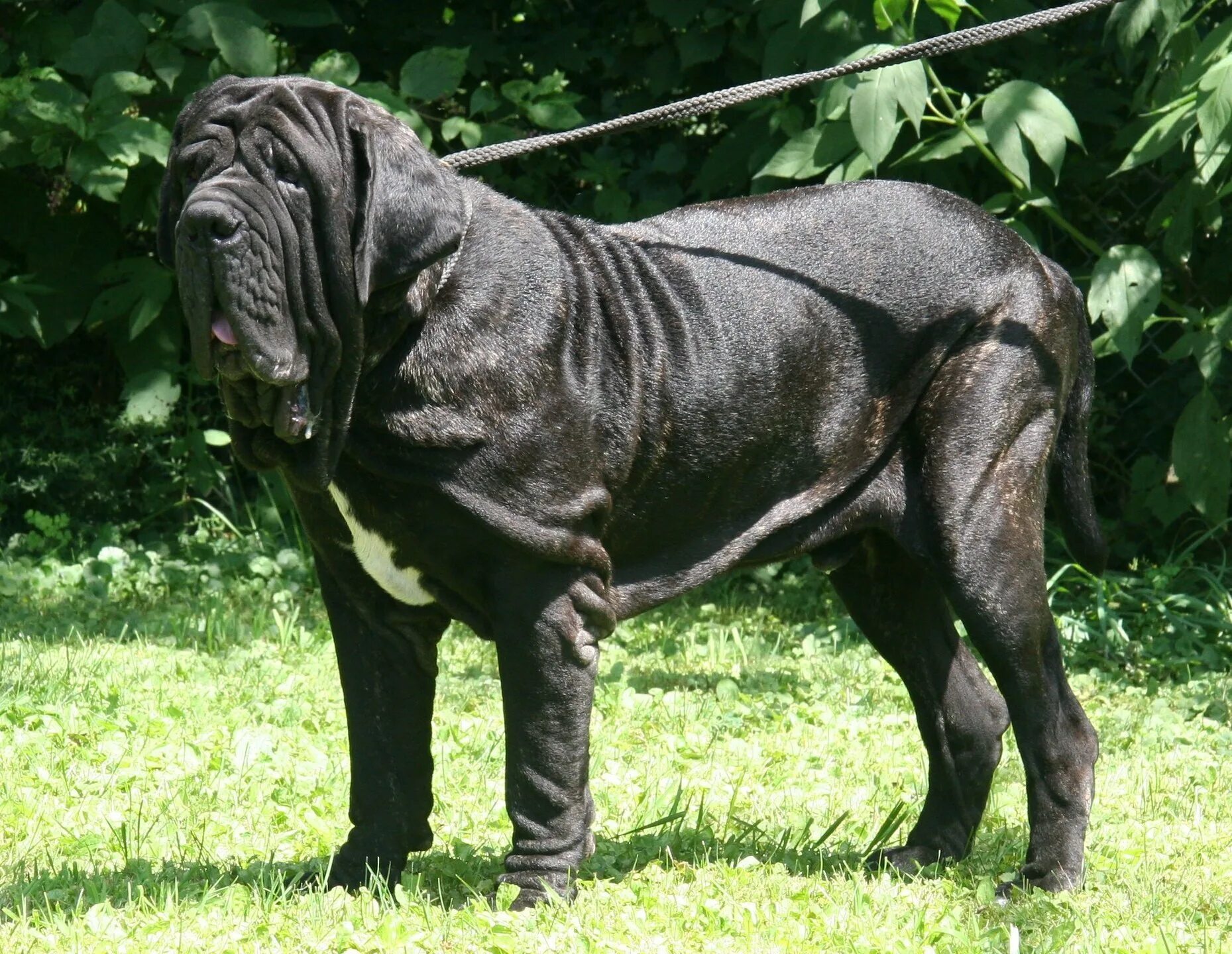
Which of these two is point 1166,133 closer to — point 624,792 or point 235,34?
point 624,792

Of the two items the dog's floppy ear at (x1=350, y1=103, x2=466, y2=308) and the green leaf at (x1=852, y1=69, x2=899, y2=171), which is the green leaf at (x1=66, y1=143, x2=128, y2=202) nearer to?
the green leaf at (x1=852, y1=69, x2=899, y2=171)

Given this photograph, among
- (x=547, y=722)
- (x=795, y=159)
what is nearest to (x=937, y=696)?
(x=547, y=722)

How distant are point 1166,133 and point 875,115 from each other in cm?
99

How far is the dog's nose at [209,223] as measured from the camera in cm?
273

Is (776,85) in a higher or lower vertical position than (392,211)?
higher

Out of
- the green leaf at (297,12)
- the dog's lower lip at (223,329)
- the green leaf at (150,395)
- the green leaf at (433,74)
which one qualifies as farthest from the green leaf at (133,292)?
the dog's lower lip at (223,329)

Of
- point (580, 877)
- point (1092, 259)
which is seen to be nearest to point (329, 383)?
point (580, 877)

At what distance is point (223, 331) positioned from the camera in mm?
2822

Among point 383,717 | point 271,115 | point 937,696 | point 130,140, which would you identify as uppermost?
point 271,115

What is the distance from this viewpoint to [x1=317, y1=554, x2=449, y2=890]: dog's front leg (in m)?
3.35

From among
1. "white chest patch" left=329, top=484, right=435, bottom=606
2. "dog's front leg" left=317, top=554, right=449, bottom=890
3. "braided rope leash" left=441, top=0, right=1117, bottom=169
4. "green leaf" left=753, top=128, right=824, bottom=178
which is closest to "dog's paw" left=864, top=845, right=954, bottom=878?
"dog's front leg" left=317, top=554, right=449, bottom=890

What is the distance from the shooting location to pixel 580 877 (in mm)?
3518

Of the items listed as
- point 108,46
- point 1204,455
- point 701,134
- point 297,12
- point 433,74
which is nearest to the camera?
point 1204,455

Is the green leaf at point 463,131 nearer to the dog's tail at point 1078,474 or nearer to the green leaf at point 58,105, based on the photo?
the green leaf at point 58,105
